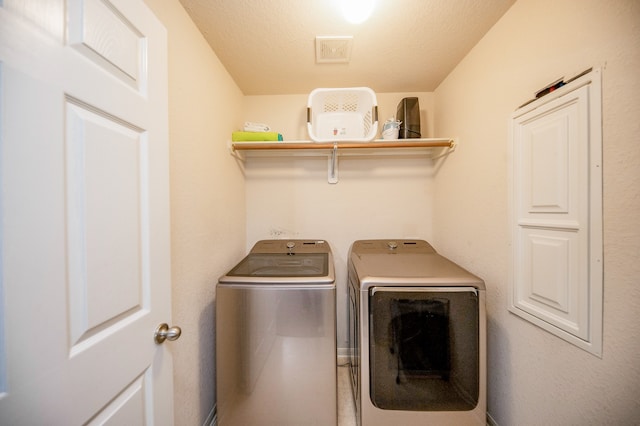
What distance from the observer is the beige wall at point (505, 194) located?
714 millimetres

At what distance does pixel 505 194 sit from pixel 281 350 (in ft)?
4.78

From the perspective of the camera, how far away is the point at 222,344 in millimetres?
1182

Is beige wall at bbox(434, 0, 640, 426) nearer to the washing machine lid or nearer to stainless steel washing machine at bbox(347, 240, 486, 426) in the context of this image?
stainless steel washing machine at bbox(347, 240, 486, 426)

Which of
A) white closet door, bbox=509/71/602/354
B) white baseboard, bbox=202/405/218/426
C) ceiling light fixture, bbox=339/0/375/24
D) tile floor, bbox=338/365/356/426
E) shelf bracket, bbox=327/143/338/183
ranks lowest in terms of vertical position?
tile floor, bbox=338/365/356/426

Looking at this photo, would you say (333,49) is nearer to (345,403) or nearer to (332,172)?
(332,172)

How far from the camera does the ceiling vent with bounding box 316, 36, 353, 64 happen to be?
130cm

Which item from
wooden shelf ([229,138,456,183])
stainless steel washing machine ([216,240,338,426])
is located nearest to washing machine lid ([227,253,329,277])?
stainless steel washing machine ([216,240,338,426])

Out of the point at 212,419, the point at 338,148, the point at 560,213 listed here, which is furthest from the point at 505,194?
the point at 212,419

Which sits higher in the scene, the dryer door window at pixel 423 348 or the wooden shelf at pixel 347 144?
the wooden shelf at pixel 347 144

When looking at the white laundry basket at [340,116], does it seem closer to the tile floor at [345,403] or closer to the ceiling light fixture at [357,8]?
the ceiling light fixture at [357,8]

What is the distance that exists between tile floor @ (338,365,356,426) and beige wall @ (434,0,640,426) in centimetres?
82

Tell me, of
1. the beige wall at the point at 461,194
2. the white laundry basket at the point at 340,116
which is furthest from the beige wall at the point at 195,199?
the white laundry basket at the point at 340,116

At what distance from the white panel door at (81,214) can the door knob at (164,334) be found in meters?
0.03

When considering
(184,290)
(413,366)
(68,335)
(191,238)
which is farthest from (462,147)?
(68,335)
